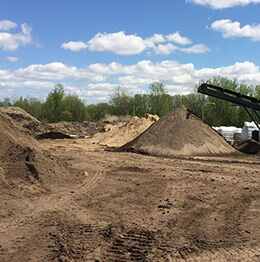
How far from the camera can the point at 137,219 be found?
23.4ft

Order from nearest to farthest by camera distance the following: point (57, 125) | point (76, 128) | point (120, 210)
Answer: point (120, 210)
point (57, 125)
point (76, 128)

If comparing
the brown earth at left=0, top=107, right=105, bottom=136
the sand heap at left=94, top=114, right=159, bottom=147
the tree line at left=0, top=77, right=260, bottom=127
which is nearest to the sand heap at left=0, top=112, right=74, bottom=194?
the sand heap at left=94, top=114, right=159, bottom=147

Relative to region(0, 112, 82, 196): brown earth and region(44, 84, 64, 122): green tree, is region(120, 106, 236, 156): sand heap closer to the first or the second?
region(0, 112, 82, 196): brown earth

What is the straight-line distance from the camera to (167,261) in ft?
16.5

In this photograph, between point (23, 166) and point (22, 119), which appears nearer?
point (23, 166)

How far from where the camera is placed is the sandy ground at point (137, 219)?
5.39 metres

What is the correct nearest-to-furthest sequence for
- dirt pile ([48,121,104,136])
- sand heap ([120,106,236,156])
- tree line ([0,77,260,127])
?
sand heap ([120,106,236,156]), dirt pile ([48,121,104,136]), tree line ([0,77,260,127])

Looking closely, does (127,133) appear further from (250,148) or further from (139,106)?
(139,106)

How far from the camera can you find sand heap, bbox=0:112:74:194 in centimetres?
934

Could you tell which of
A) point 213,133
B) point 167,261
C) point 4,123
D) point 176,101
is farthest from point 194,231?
point 176,101

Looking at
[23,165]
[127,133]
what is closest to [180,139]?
[127,133]

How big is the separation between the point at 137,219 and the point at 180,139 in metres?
12.0

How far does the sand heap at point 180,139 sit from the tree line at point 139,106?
1262 inches

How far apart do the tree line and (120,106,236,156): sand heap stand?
32.0 metres
